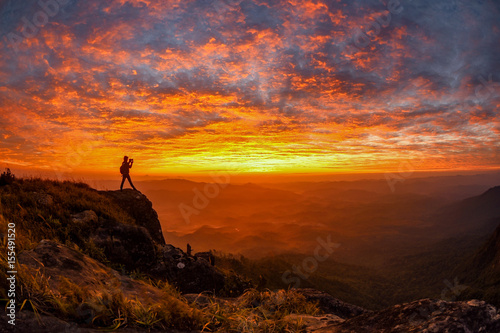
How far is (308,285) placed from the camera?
185 feet

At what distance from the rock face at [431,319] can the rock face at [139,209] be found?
13538 millimetres

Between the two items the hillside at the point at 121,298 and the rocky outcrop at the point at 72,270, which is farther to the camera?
the rocky outcrop at the point at 72,270

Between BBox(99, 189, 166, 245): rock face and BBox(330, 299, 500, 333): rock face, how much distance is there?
1354 cm

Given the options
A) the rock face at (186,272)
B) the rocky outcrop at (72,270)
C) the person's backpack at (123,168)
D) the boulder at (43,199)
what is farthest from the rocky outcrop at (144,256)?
the person's backpack at (123,168)

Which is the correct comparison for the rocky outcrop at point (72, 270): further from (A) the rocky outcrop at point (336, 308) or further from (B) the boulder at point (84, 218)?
(A) the rocky outcrop at point (336, 308)

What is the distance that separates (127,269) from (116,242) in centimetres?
108

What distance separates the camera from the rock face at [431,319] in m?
2.43

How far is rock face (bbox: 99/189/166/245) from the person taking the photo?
14.8 meters

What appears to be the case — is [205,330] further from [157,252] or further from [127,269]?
[157,252]

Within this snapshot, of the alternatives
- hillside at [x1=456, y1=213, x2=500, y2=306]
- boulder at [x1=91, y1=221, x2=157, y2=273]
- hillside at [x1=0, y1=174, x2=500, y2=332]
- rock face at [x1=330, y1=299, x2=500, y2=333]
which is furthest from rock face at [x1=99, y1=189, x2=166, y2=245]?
hillside at [x1=456, y1=213, x2=500, y2=306]

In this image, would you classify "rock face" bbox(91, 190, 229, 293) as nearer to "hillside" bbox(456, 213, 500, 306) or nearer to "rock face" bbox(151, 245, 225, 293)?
"rock face" bbox(151, 245, 225, 293)

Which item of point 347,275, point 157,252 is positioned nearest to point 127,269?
point 157,252

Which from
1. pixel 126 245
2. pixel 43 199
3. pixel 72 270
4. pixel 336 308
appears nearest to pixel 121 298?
pixel 72 270

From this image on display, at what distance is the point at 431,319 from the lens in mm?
2672
